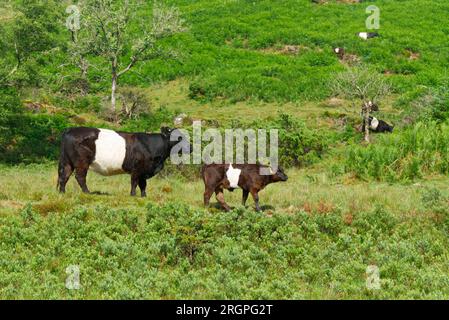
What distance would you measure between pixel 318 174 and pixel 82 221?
981 cm

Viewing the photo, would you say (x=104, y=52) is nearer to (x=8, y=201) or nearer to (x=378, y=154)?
(x=378, y=154)

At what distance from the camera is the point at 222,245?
37.8 ft

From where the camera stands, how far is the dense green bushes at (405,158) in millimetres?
18672

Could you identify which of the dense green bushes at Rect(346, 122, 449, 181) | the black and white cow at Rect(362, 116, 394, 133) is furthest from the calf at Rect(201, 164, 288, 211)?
the black and white cow at Rect(362, 116, 394, 133)

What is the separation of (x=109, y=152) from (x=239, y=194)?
11.4ft

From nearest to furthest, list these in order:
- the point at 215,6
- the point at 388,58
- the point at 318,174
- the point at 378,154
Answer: the point at 378,154 < the point at 318,174 < the point at 388,58 < the point at 215,6

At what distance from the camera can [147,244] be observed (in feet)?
37.5

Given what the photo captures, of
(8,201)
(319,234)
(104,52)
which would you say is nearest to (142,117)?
(104,52)

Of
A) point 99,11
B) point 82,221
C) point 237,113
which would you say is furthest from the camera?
point 237,113

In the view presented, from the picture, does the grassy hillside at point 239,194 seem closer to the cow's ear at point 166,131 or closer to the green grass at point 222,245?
the green grass at point 222,245

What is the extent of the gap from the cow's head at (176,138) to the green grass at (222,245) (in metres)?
1.17

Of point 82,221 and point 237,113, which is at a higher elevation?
point 237,113

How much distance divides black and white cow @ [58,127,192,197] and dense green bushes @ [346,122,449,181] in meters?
6.48

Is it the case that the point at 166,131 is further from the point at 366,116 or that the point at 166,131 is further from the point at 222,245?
the point at 366,116
